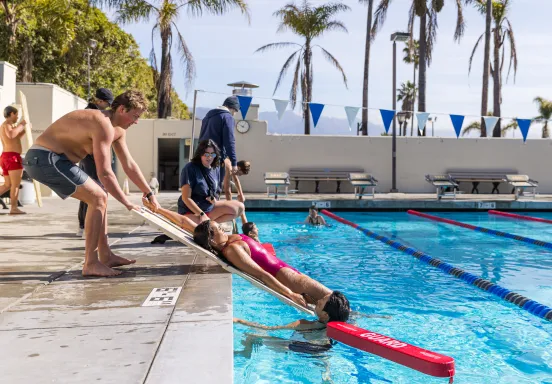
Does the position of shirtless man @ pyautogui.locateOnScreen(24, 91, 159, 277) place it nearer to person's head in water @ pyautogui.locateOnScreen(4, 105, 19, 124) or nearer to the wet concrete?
the wet concrete

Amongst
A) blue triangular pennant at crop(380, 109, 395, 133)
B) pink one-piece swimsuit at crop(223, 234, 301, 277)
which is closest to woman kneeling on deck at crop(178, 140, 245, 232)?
pink one-piece swimsuit at crop(223, 234, 301, 277)

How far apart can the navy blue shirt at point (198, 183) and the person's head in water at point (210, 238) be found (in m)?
1.73

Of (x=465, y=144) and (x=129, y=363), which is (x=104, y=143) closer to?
(x=129, y=363)

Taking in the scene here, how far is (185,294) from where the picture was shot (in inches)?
148

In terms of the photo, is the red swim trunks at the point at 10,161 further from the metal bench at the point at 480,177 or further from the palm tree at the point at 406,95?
the palm tree at the point at 406,95

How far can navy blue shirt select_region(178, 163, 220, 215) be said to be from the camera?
20.3 ft

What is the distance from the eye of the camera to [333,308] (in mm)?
3893

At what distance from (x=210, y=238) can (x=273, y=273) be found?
55 cm

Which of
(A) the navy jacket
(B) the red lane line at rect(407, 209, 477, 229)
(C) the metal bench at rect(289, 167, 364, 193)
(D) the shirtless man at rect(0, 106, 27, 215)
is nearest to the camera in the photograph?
(A) the navy jacket

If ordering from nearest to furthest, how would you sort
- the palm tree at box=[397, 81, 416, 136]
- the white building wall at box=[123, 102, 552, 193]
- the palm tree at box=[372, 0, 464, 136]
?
the white building wall at box=[123, 102, 552, 193] → the palm tree at box=[372, 0, 464, 136] → the palm tree at box=[397, 81, 416, 136]

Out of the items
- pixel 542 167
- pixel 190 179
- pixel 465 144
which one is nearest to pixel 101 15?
pixel 465 144

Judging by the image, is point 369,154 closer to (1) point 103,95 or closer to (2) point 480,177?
(2) point 480,177

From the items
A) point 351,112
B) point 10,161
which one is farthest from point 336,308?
point 351,112

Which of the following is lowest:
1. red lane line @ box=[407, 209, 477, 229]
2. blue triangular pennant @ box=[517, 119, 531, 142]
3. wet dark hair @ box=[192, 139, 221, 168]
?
red lane line @ box=[407, 209, 477, 229]
